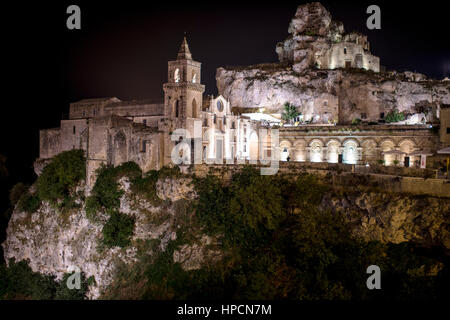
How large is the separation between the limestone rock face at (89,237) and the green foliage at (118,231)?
407 mm

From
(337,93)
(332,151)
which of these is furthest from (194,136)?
(337,93)

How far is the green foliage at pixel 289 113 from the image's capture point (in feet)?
188

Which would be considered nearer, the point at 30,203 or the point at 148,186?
the point at 148,186

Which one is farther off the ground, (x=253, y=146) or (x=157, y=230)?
(x=253, y=146)

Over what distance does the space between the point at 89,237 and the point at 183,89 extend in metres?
15.3

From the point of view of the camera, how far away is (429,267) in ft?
72.3

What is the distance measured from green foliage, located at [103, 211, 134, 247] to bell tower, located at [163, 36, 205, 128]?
9.43 m

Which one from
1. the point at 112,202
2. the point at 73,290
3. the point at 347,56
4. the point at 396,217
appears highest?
the point at 347,56

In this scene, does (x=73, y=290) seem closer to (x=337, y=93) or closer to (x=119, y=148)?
(x=119, y=148)

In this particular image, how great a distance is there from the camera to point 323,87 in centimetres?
5822

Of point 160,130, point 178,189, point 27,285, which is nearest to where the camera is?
point 178,189

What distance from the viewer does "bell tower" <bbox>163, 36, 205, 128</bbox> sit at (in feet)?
118
